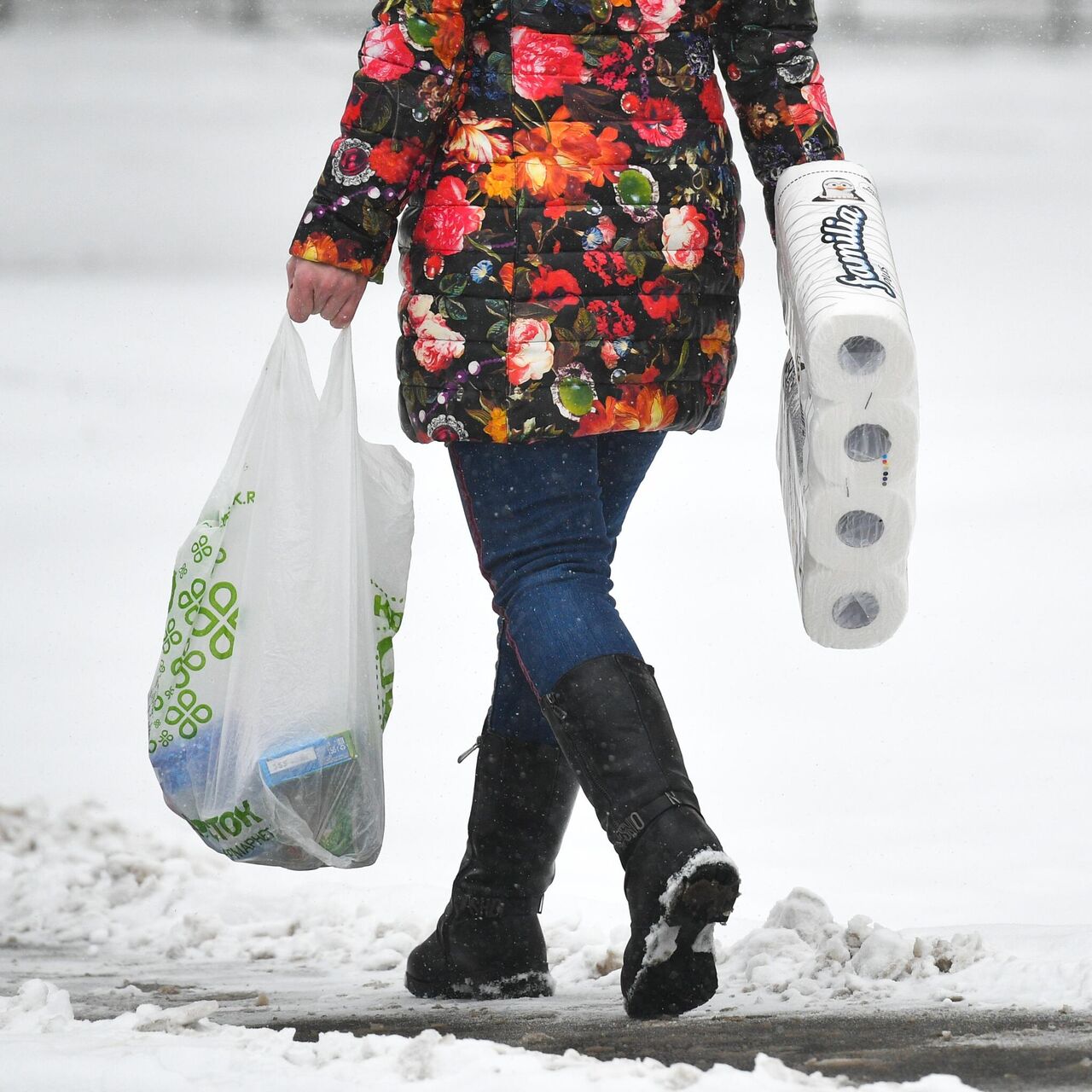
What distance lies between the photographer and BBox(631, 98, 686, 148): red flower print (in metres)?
1.37

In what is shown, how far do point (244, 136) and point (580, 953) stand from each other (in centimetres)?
483

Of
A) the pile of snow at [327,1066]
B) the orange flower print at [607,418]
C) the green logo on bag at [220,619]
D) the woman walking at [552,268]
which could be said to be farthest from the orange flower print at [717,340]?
the pile of snow at [327,1066]

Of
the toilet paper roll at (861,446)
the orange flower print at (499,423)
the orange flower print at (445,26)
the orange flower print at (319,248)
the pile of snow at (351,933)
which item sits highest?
the orange flower print at (445,26)

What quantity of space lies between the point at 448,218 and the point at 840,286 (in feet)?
1.07

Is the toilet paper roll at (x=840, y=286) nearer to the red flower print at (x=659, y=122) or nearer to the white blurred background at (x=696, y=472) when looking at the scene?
the red flower print at (x=659, y=122)

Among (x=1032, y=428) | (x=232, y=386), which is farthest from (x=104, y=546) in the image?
(x=1032, y=428)

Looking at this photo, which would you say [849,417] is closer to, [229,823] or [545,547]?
[545,547]

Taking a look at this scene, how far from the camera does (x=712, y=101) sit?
1435 millimetres

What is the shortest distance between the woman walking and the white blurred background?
81cm

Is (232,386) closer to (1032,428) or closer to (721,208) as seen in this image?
(1032,428)

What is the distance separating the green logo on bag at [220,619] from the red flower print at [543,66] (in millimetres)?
540

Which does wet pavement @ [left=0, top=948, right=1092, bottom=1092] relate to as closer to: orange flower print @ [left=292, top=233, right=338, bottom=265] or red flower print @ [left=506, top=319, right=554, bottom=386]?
red flower print @ [left=506, top=319, right=554, bottom=386]

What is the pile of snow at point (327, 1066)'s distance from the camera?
3.45 feet

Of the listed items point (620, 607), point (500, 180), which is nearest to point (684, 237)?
point (500, 180)
